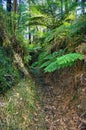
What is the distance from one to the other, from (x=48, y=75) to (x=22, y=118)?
2.42 meters

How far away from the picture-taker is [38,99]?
4742mm

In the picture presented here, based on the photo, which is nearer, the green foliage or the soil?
the soil

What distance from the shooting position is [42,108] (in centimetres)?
443

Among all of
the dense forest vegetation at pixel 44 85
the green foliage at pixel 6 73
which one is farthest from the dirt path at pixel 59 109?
the green foliage at pixel 6 73

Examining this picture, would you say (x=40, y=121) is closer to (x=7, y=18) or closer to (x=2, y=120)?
(x=2, y=120)

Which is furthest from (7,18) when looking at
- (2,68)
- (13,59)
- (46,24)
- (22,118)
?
(46,24)

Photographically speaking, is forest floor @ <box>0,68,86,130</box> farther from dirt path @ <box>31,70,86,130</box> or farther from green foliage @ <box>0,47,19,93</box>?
green foliage @ <box>0,47,19,93</box>

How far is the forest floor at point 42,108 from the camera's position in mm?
3760

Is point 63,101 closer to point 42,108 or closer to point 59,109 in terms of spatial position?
point 59,109

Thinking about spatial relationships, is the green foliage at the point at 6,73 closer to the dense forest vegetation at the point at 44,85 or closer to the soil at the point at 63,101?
the dense forest vegetation at the point at 44,85

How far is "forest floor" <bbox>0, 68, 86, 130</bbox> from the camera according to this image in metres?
3.76

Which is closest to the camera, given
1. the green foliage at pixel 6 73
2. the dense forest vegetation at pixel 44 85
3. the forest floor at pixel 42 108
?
the forest floor at pixel 42 108

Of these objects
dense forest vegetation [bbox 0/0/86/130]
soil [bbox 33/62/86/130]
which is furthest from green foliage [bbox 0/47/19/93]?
soil [bbox 33/62/86/130]

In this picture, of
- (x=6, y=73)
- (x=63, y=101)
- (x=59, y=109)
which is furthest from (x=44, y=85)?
(x=6, y=73)
